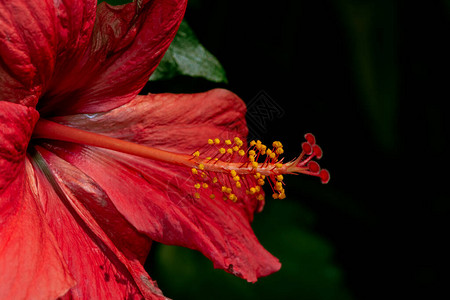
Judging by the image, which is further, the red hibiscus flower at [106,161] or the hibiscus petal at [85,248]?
the hibiscus petal at [85,248]

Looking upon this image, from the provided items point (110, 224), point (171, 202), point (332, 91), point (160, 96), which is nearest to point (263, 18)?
point (332, 91)

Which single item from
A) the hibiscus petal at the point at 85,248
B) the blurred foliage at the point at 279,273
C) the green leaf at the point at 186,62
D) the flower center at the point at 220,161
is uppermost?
the green leaf at the point at 186,62

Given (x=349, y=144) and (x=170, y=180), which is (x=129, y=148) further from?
(x=349, y=144)

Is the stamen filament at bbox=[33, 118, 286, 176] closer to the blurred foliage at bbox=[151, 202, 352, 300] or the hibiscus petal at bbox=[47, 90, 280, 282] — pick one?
the hibiscus petal at bbox=[47, 90, 280, 282]

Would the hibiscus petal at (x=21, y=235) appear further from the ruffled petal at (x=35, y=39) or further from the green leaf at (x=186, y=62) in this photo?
the green leaf at (x=186, y=62)

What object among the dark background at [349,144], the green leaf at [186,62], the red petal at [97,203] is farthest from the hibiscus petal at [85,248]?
the dark background at [349,144]

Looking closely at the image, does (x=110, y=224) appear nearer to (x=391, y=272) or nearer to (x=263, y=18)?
(x=263, y=18)

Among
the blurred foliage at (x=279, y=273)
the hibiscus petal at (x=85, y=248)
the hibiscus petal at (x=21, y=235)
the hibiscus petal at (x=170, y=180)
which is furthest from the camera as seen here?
the blurred foliage at (x=279, y=273)

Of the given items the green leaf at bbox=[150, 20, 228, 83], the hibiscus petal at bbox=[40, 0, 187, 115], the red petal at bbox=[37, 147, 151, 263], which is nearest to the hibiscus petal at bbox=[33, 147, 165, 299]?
the red petal at bbox=[37, 147, 151, 263]
